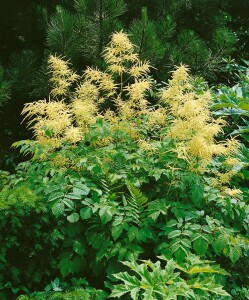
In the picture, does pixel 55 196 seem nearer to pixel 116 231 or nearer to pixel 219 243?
pixel 116 231

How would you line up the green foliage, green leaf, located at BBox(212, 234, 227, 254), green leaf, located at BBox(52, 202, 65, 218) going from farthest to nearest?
green leaf, located at BBox(212, 234, 227, 254) → green leaf, located at BBox(52, 202, 65, 218) → the green foliage

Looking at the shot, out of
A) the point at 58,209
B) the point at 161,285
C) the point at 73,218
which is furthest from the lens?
the point at 73,218

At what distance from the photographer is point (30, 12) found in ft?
17.6

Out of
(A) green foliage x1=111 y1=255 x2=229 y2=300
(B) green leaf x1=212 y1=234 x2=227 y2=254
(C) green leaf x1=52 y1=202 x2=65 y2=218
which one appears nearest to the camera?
(A) green foliage x1=111 y1=255 x2=229 y2=300

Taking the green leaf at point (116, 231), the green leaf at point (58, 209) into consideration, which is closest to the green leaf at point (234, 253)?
the green leaf at point (116, 231)

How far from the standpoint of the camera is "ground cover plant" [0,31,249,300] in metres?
2.84

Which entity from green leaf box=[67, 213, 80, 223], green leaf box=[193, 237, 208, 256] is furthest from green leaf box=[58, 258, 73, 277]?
green leaf box=[193, 237, 208, 256]

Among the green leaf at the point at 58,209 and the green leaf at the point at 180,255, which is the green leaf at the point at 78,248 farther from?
the green leaf at the point at 180,255

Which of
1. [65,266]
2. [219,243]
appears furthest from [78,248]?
[219,243]

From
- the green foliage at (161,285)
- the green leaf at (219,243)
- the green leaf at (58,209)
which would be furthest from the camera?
the green leaf at (219,243)

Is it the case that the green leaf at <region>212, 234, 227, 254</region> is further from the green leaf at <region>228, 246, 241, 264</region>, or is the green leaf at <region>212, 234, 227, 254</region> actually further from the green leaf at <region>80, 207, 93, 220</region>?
the green leaf at <region>80, 207, 93, 220</region>

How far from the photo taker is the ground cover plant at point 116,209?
284 centimetres

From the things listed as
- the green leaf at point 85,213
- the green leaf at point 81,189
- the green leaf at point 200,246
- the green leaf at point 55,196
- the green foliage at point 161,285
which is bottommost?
the green foliage at point 161,285

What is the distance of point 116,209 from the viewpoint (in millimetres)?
2920
